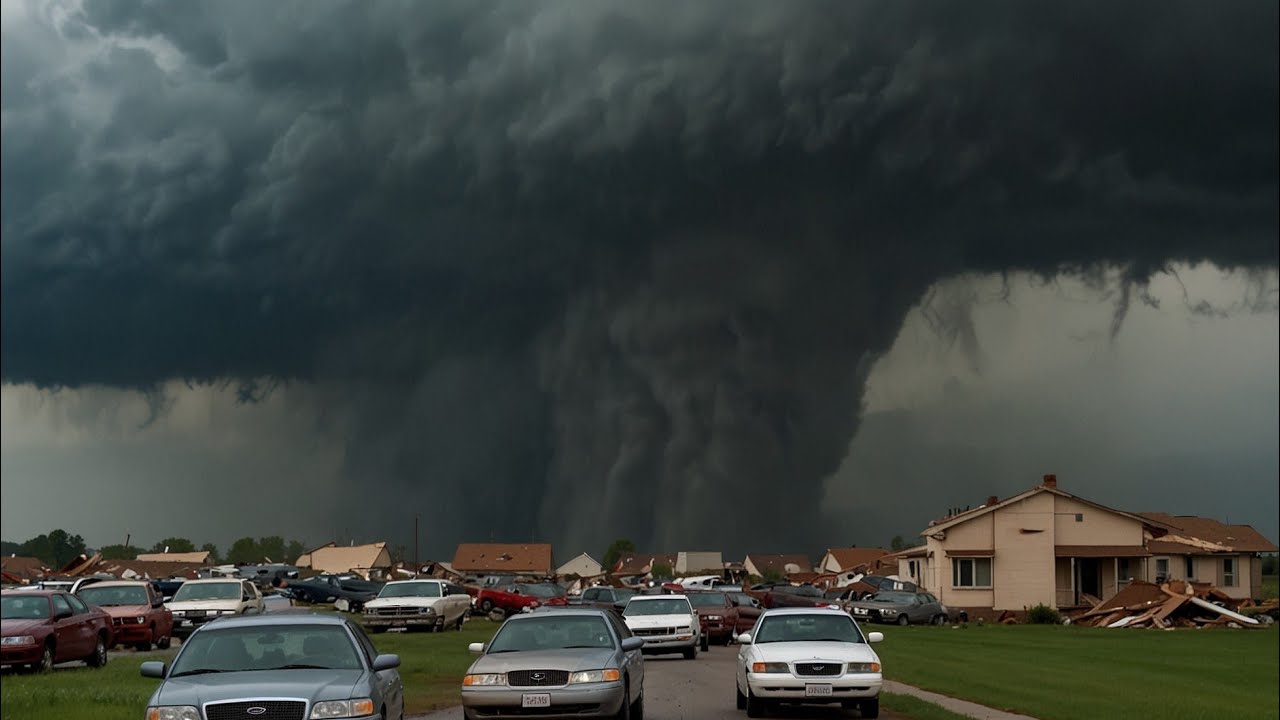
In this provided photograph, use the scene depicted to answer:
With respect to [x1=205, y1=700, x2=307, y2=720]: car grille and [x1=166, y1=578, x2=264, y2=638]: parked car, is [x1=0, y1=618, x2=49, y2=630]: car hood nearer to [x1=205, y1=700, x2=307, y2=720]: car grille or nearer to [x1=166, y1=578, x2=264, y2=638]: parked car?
[x1=166, y1=578, x2=264, y2=638]: parked car

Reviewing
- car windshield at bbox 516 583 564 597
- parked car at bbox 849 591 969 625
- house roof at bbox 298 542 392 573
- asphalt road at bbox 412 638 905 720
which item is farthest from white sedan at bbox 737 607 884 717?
house roof at bbox 298 542 392 573

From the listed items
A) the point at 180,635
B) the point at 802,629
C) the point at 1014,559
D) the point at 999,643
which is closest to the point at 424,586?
the point at 180,635

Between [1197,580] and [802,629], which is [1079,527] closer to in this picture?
[1197,580]

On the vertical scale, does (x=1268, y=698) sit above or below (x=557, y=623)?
below

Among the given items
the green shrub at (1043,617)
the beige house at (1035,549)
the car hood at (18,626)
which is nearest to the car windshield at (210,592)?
the car hood at (18,626)

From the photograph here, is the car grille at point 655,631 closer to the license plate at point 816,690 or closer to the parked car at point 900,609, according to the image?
the license plate at point 816,690

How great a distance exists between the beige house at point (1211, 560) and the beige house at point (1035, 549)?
5.47 ft

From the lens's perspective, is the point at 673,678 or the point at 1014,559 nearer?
the point at 673,678

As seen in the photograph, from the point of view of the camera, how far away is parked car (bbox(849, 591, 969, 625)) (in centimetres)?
6550

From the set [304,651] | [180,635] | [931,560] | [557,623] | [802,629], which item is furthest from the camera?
[931,560]

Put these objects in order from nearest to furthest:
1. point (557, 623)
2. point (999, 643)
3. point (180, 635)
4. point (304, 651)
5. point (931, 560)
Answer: point (304, 651) < point (557, 623) < point (180, 635) < point (999, 643) < point (931, 560)

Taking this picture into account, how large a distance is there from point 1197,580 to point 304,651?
7402 centimetres

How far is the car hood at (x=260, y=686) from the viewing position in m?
12.1

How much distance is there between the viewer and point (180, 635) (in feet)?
142
